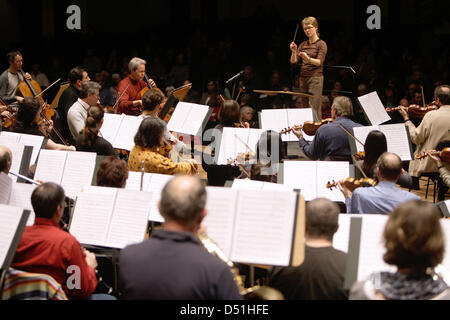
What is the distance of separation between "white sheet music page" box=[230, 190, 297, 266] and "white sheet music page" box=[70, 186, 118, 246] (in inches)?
34.1

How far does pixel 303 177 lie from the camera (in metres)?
3.94

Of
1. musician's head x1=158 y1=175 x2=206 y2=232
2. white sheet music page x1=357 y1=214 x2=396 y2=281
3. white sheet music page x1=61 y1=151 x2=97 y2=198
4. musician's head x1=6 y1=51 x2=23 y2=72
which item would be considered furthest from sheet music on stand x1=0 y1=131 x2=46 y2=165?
white sheet music page x1=357 y1=214 x2=396 y2=281

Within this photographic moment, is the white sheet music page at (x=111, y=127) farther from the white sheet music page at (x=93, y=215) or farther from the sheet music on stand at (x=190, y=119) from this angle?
the white sheet music page at (x=93, y=215)

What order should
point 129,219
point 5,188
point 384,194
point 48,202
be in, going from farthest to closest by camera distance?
point 384,194
point 5,188
point 129,219
point 48,202

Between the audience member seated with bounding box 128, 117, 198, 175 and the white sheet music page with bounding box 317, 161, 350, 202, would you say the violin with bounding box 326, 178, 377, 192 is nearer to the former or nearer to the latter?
the white sheet music page with bounding box 317, 161, 350, 202

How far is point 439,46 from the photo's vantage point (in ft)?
32.1

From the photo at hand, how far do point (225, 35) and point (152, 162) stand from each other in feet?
24.6

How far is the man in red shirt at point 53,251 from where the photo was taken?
8.00ft

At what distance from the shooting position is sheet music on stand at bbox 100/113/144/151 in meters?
Result: 4.98

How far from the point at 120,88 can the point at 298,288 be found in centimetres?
408

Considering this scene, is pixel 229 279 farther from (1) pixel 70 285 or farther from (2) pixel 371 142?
(2) pixel 371 142

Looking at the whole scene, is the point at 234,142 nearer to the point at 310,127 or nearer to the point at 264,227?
the point at 310,127

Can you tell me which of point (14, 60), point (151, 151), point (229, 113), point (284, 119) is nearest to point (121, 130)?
point (229, 113)
